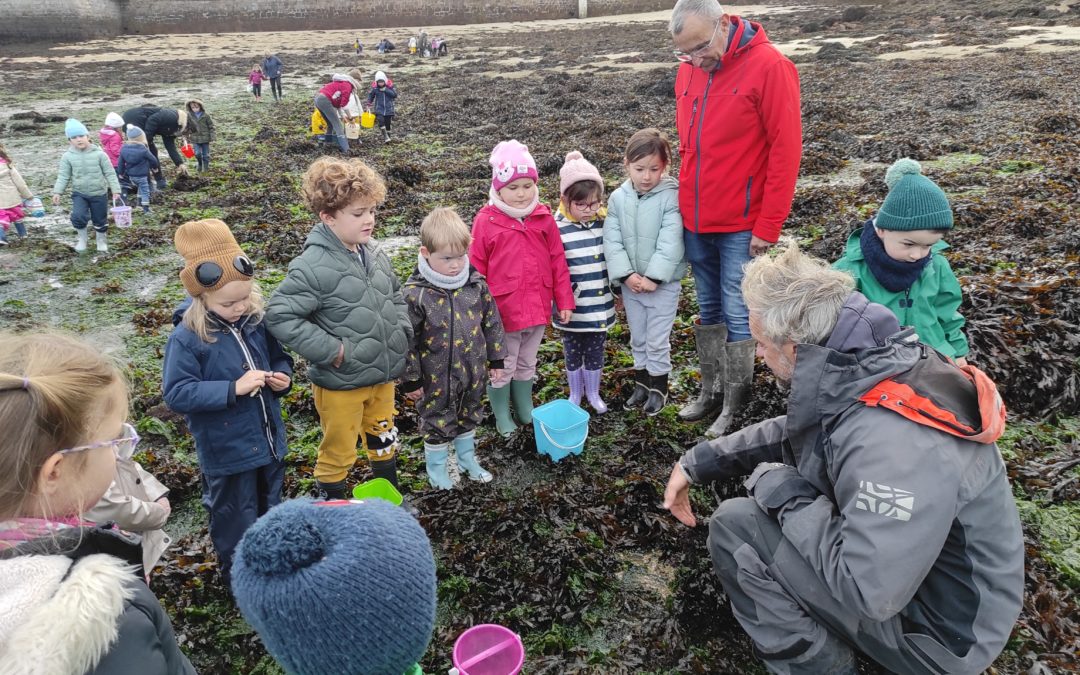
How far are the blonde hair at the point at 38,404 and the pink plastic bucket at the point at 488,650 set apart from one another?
1495mm

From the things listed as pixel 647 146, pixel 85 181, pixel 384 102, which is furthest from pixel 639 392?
pixel 384 102

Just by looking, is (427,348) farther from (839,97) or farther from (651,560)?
(839,97)

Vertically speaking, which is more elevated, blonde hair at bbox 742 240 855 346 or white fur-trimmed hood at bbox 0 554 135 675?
blonde hair at bbox 742 240 855 346

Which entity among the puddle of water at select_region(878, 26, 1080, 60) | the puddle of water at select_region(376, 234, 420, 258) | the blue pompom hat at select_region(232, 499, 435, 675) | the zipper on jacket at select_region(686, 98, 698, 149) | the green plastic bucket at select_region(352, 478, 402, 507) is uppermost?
the puddle of water at select_region(878, 26, 1080, 60)

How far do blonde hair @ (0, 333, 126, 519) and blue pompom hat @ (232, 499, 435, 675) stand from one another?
20.7 inches

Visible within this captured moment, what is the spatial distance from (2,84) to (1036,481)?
3761 cm

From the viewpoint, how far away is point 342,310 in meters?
3.18

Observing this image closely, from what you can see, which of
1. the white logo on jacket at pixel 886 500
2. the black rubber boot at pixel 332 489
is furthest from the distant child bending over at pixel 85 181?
the white logo on jacket at pixel 886 500

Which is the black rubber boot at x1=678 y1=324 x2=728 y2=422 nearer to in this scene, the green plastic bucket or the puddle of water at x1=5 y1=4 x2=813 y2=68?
the green plastic bucket

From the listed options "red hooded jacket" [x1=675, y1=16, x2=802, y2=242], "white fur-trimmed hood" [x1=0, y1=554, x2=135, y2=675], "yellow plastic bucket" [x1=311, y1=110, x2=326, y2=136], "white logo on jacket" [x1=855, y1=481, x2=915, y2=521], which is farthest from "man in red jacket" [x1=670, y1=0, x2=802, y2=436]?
"yellow plastic bucket" [x1=311, y1=110, x2=326, y2=136]

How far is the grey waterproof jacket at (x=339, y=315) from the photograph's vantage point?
3025 millimetres

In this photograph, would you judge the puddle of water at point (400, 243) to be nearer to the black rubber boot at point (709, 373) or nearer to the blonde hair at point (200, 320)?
the black rubber boot at point (709, 373)

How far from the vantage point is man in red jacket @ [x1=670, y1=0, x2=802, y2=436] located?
3.59 meters

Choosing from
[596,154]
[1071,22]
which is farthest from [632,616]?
[1071,22]
